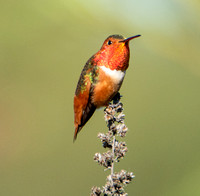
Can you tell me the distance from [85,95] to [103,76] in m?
0.30

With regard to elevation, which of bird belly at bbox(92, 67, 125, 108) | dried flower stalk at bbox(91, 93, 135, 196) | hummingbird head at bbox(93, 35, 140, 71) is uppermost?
hummingbird head at bbox(93, 35, 140, 71)

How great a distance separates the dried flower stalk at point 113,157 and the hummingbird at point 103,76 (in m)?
0.72

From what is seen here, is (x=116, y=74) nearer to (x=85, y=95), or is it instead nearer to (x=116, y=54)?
(x=116, y=54)

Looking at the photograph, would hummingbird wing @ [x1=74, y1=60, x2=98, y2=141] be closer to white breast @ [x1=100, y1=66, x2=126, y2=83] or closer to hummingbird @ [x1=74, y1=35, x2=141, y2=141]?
hummingbird @ [x1=74, y1=35, x2=141, y2=141]

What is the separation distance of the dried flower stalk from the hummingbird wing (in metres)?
0.90

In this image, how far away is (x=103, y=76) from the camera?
3486mm

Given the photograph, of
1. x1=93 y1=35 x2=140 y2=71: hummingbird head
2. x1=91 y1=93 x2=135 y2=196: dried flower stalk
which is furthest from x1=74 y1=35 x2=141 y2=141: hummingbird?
x1=91 y1=93 x2=135 y2=196: dried flower stalk

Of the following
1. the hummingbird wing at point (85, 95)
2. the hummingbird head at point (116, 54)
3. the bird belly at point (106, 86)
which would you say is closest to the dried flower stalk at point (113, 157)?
the bird belly at point (106, 86)

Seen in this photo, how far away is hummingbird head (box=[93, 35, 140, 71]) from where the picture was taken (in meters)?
3.38

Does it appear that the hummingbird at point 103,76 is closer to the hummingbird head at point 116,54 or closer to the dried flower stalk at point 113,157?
the hummingbird head at point 116,54
